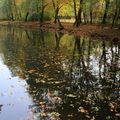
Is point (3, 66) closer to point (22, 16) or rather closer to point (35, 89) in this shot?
point (35, 89)

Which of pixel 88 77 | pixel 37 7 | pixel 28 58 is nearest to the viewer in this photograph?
pixel 88 77

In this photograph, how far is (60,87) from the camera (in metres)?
15.2

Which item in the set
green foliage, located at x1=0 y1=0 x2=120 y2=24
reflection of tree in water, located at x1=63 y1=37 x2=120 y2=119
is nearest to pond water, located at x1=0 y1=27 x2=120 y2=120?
reflection of tree in water, located at x1=63 y1=37 x2=120 y2=119

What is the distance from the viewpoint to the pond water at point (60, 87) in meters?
11.8

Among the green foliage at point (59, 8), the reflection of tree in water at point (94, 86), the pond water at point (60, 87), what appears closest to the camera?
the pond water at point (60, 87)

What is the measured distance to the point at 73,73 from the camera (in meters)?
18.3

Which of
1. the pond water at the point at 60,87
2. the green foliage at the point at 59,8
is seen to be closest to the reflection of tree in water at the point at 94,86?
the pond water at the point at 60,87

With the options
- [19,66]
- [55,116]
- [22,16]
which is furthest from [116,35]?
[22,16]

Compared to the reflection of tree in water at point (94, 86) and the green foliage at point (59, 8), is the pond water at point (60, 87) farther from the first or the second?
the green foliage at point (59, 8)

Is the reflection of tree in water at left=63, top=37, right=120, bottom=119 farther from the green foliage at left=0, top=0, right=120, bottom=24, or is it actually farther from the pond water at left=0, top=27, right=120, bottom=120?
the green foliage at left=0, top=0, right=120, bottom=24

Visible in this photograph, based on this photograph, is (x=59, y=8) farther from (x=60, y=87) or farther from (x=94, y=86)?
(x=60, y=87)

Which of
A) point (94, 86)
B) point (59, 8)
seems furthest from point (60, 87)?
point (59, 8)

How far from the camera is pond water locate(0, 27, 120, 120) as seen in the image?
11789 mm

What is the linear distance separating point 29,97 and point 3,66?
27.1ft
